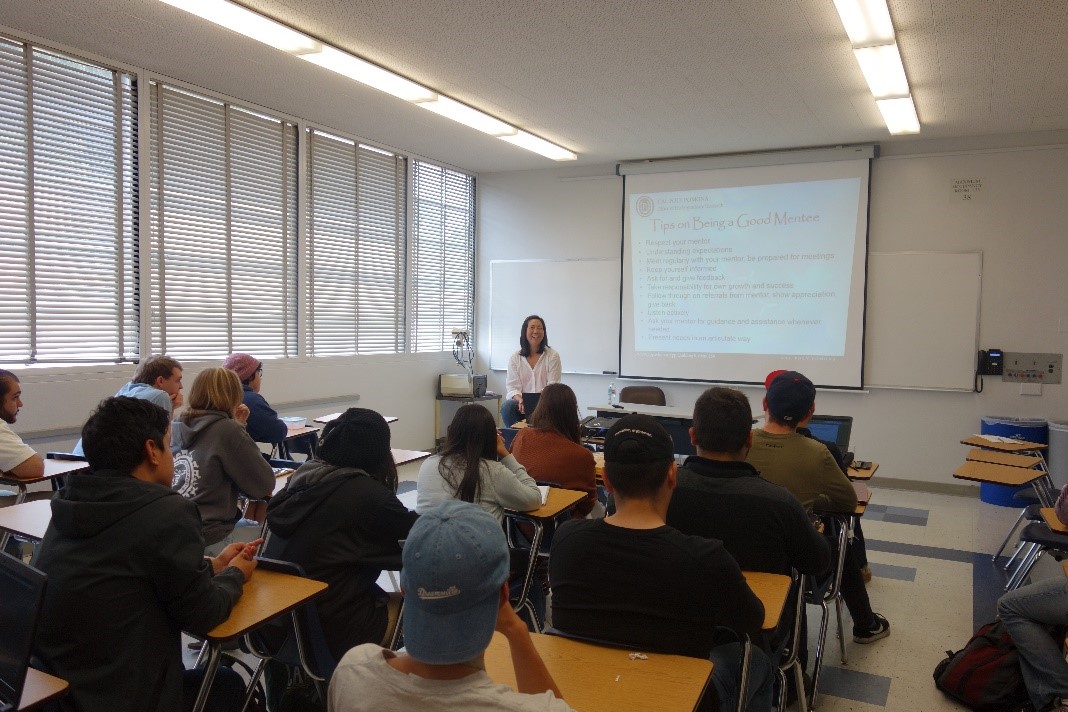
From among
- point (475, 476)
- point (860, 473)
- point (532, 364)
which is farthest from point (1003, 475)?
point (532, 364)

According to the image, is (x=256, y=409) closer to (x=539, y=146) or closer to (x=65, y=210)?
(x=65, y=210)

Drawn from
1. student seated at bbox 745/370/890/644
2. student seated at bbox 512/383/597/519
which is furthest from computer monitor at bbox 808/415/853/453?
student seated at bbox 512/383/597/519

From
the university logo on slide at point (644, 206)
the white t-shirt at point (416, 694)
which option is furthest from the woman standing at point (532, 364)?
the white t-shirt at point (416, 694)

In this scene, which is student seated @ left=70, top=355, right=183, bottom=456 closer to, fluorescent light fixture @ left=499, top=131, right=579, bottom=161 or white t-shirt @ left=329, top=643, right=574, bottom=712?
white t-shirt @ left=329, top=643, right=574, bottom=712

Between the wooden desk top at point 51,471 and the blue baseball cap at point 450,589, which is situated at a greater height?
the blue baseball cap at point 450,589

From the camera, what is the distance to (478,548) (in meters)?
1.15

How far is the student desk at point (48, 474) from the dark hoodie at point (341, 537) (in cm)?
158

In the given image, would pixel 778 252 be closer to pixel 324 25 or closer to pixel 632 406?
pixel 632 406

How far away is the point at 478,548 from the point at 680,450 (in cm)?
440

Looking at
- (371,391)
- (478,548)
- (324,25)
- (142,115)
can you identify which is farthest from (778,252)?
(478,548)

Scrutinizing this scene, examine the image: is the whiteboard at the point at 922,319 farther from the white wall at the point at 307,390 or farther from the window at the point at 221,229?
the window at the point at 221,229

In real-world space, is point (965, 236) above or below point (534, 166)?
below

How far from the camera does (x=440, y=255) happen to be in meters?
8.42

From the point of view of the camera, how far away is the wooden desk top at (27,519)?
265 centimetres
